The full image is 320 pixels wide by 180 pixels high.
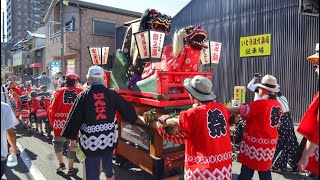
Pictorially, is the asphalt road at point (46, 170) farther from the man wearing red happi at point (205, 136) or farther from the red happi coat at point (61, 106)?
the man wearing red happi at point (205, 136)

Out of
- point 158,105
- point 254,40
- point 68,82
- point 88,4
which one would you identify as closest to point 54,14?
point 88,4

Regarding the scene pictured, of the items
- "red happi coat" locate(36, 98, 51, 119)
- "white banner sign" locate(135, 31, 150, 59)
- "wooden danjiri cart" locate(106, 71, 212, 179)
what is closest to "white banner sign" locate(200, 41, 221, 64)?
"wooden danjiri cart" locate(106, 71, 212, 179)

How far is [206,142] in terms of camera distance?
2656mm

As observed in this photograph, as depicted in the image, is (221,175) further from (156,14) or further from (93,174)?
(156,14)

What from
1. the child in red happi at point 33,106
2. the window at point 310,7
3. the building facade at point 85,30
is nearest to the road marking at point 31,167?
the child in red happi at point 33,106

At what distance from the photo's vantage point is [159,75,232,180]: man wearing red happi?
2.66 metres

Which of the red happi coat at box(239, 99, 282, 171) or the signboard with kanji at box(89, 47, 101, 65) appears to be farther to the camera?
the signboard with kanji at box(89, 47, 101, 65)

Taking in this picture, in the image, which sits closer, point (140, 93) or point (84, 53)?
point (140, 93)

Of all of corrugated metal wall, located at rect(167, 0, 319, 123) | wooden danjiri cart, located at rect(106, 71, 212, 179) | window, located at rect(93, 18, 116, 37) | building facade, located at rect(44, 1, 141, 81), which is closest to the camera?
wooden danjiri cart, located at rect(106, 71, 212, 179)

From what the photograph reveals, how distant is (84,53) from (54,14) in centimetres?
572

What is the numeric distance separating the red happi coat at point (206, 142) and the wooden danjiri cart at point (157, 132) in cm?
110

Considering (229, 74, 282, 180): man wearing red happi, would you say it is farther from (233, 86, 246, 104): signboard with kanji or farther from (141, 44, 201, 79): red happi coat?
(233, 86, 246, 104): signboard with kanji

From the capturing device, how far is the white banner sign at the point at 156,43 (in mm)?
4293

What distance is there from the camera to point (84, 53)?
1942 cm
